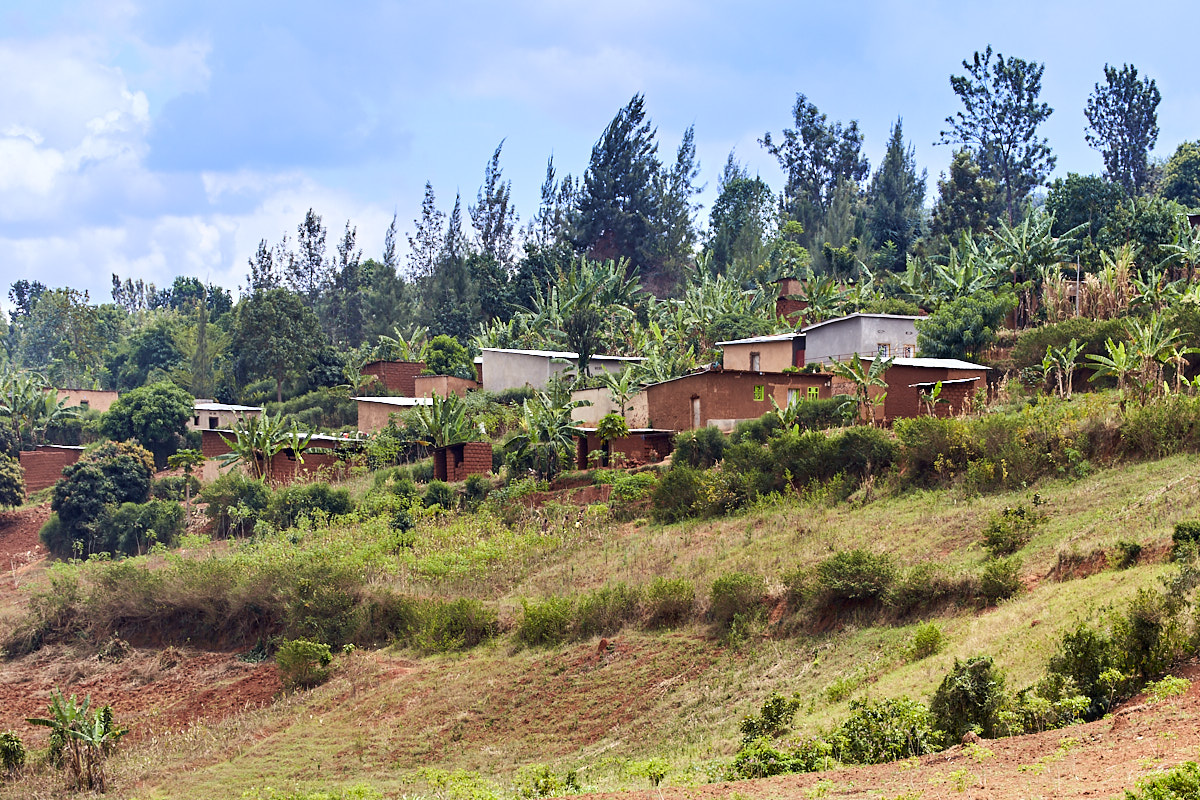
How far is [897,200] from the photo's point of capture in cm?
6638

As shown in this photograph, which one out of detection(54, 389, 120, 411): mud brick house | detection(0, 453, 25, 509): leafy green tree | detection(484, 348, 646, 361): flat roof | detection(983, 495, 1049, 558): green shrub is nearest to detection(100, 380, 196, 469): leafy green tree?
detection(0, 453, 25, 509): leafy green tree

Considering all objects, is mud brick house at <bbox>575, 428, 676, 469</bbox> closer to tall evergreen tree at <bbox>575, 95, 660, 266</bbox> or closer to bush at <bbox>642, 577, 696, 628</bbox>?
bush at <bbox>642, 577, 696, 628</bbox>

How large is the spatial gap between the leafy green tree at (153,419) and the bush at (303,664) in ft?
77.5

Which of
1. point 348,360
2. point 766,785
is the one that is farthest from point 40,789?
point 348,360

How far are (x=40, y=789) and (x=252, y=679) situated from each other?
5.53 m

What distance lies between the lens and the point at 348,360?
5000 centimetres

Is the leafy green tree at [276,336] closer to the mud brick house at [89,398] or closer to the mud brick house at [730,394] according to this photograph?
the mud brick house at [89,398]

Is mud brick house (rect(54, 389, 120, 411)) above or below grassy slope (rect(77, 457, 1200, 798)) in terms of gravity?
above

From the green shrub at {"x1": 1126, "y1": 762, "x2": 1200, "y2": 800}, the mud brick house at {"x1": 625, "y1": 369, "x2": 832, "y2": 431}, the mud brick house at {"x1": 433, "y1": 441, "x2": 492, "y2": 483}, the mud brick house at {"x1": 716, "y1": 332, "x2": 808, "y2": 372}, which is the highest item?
the mud brick house at {"x1": 716, "y1": 332, "x2": 808, "y2": 372}

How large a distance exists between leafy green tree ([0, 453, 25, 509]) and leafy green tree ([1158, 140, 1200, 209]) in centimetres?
4968

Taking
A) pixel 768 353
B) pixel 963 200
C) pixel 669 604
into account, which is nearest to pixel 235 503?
pixel 768 353

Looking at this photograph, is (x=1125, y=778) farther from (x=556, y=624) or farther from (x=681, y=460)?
(x=681, y=460)

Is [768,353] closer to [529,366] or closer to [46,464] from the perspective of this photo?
[529,366]

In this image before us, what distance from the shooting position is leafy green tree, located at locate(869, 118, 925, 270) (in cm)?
6166
